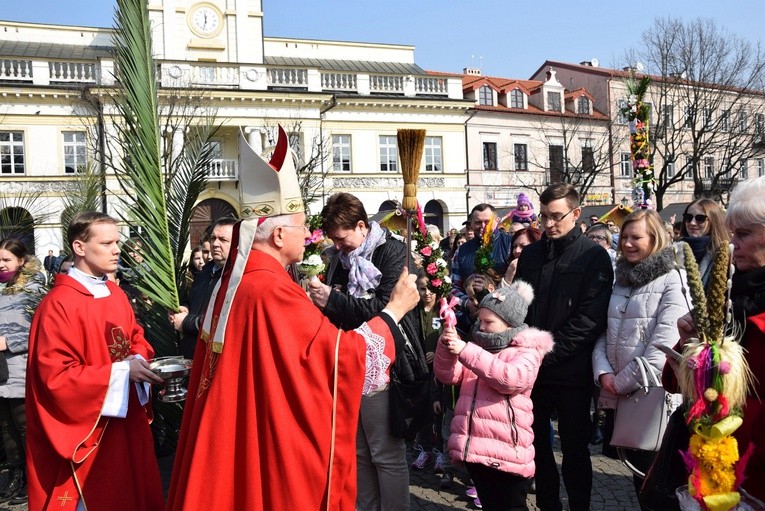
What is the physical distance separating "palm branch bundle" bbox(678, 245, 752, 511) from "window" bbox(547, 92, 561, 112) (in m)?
38.8

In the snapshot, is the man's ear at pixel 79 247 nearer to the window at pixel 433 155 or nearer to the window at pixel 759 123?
the window at pixel 433 155

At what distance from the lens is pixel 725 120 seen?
2925 centimetres

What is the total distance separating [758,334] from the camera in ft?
7.70

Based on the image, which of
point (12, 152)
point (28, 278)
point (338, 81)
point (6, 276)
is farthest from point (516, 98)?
point (6, 276)

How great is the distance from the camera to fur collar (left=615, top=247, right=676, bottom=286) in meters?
4.05

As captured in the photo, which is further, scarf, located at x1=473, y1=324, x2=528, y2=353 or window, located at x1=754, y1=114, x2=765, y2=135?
window, located at x1=754, y1=114, x2=765, y2=135

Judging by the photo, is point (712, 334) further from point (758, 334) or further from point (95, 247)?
point (95, 247)

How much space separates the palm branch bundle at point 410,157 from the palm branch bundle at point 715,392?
1.71 metres

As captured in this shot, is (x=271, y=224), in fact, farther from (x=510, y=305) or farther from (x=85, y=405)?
(x=510, y=305)

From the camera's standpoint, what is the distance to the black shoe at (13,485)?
5.68 m

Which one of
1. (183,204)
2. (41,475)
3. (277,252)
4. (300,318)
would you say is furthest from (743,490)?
(183,204)

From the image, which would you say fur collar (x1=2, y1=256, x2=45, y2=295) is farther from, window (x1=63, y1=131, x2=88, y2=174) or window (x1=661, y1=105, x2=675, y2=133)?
window (x1=661, y1=105, x2=675, y2=133)

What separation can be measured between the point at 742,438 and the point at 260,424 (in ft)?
5.89

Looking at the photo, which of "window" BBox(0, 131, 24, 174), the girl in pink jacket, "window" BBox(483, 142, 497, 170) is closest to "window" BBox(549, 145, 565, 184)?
"window" BBox(483, 142, 497, 170)
